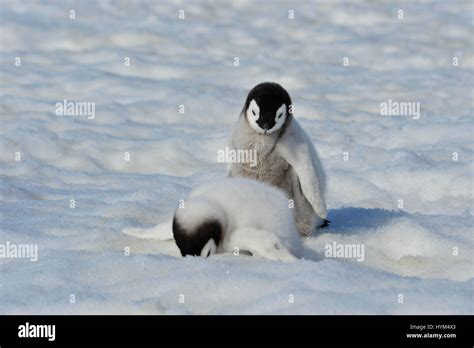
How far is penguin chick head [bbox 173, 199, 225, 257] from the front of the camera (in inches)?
156

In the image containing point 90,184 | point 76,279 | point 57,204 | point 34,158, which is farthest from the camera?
point 34,158

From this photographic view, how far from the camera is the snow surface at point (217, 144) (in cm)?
358

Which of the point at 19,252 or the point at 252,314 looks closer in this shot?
the point at 252,314

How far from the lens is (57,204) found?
555 cm

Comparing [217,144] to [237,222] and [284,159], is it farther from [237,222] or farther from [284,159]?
[237,222]

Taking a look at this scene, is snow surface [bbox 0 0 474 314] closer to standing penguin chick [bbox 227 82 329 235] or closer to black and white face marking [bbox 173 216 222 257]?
black and white face marking [bbox 173 216 222 257]

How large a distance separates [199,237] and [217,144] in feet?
12.3

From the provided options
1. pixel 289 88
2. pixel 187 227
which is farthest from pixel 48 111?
pixel 187 227

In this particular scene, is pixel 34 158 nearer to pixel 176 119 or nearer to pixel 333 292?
pixel 176 119

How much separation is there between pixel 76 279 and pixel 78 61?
690cm

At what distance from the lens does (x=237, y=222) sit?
4156 millimetres
